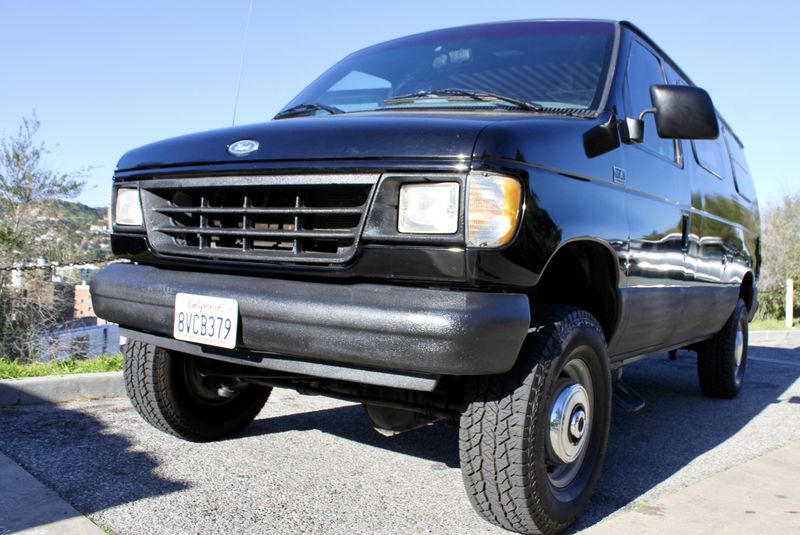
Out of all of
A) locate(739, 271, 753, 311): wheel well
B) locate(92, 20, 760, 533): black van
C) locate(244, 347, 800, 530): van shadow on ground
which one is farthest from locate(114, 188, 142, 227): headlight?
locate(739, 271, 753, 311): wheel well

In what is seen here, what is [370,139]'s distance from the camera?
2.44 meters

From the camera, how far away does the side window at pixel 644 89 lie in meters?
3.47

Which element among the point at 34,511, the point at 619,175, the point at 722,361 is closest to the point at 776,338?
the point at 722,361

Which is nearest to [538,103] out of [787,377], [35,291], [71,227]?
[787,377]

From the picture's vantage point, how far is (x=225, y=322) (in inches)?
100

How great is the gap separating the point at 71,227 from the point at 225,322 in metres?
16.2

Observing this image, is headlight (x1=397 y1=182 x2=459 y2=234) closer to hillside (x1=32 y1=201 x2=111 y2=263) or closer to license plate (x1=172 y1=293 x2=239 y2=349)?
license plate (x1=172 y1=293 x2=239 y2=349)

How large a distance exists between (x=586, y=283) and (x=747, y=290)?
11.6 feet

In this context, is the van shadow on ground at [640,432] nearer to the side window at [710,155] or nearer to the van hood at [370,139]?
the van hood at [370,139]

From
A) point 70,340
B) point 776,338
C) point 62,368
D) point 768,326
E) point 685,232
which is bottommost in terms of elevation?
point 70,340

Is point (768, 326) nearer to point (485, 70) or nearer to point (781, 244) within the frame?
point (781, 244)

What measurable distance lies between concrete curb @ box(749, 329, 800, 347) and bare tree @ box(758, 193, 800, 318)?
8511 mm

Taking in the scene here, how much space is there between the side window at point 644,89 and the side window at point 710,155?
0.62 meters

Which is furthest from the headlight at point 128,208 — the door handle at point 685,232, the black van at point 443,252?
the door handle at point 685,232
